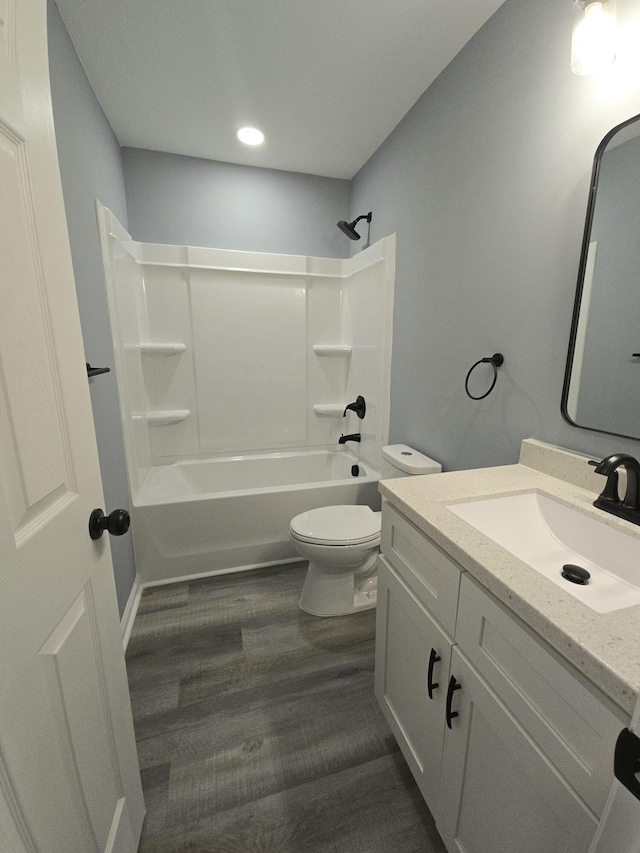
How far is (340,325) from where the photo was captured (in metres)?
2.96

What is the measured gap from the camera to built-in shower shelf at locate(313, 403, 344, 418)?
2.97 m

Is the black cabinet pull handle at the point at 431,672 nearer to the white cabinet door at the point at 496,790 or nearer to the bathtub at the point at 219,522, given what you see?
the white cabinet door at the point at 496,790

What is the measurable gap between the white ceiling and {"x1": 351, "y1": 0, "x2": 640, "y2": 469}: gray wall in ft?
0.49

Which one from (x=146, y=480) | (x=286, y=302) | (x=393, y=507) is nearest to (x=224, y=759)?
(x=393, y=507)

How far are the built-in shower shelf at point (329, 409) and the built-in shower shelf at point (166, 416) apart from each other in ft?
3.31

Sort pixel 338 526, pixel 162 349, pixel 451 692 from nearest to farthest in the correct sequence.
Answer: pixel 451 692, pixel 338 526, pixel 162 349

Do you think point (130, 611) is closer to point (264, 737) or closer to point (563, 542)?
point (264, 737)

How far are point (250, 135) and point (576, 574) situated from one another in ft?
8.51

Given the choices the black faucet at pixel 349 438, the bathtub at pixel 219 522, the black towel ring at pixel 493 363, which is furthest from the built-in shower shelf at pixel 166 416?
the black towel ring at pixel 493 363

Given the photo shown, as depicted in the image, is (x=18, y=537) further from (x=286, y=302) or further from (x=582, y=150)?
(x=286, y=302)

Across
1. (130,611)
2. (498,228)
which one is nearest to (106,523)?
(130,611)

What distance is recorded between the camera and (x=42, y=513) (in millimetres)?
617

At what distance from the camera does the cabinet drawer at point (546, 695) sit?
500mm

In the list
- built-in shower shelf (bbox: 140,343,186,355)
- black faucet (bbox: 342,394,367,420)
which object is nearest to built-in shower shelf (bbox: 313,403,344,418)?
black faucet (bbox: 342,394,367,420)
